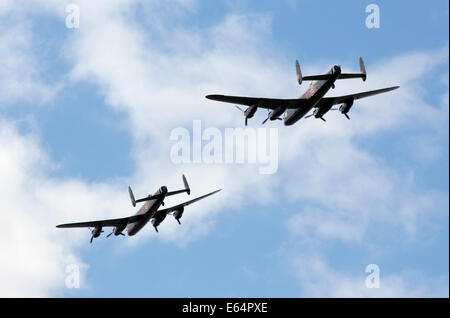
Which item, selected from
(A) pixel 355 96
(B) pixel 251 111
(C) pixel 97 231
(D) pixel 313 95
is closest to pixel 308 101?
(D) pixel 313 95

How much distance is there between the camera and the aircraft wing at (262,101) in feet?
275

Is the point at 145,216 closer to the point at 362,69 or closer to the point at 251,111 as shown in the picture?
the point at 251,111

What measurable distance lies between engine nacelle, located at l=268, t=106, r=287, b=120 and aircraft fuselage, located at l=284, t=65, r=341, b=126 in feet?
2.81

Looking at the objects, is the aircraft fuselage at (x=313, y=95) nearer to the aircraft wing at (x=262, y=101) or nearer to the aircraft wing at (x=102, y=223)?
the aircraft wing at (x=262, y=101)

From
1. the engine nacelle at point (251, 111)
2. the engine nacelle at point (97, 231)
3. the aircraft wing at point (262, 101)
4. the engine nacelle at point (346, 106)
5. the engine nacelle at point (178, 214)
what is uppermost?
the engine nacelle at point (346, 106)

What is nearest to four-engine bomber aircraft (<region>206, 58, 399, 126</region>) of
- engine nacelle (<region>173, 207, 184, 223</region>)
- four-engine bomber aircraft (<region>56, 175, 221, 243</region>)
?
four-engine bomber aircraft (<region>56, 175, 221, 243</region>)

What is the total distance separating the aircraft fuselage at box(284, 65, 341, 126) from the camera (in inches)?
3063

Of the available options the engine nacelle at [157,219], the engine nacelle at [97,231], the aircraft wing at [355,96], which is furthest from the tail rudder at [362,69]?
the engine nacelle at [97,231]

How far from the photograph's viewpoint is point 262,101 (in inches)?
3388

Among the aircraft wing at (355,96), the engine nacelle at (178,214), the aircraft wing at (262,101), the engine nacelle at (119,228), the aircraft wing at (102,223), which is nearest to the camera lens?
the aircraft wing at (262,101)
